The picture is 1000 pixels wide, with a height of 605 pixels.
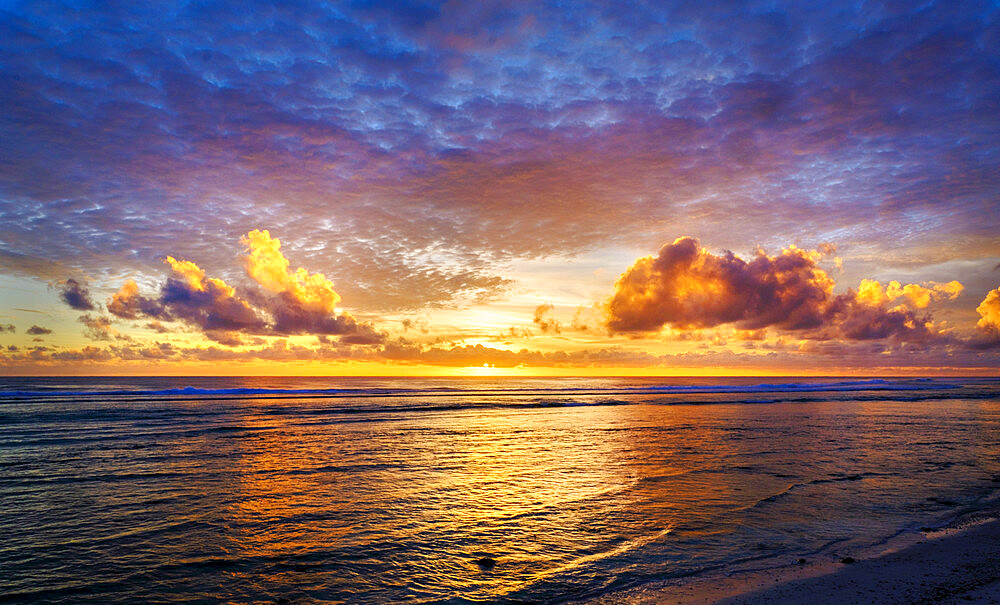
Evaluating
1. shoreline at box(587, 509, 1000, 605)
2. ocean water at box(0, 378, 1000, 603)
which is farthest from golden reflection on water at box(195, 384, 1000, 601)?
shoreline at box(587, 509, 1000, 605)

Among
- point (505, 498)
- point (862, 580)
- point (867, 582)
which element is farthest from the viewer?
point (505, 498)

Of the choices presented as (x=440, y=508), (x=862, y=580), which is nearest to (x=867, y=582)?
(x=862, y=580)

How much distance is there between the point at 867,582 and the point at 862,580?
105 millimetres

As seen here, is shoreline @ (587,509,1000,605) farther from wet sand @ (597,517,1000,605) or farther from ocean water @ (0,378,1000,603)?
ocean water @ (0,378,1000,603)

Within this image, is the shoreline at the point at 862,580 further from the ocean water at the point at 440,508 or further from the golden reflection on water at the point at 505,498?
the golden reflection on water at the point at 505,498

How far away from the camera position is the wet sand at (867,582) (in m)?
8.12

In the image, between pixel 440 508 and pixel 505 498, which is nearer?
pixel 440 508

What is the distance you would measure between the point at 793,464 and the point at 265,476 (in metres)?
21.1

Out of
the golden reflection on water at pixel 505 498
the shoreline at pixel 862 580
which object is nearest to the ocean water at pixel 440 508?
the golden reflection on water at pixel 505 498

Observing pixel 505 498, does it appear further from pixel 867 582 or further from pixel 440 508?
pixel 867 582

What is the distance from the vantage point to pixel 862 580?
348 inches

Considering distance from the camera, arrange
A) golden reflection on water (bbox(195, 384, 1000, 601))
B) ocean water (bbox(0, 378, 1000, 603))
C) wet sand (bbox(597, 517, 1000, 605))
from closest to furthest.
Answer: wet sand (bbox(597, 517, 1000, 605)) → ocean water (bbox(0, 378, 1000, 603)) → golden reflection on water (bbox(195, 384, 1000, 601))

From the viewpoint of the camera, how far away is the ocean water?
9266mm

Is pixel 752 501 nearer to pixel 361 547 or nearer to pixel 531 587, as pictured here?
pixel 531 587
